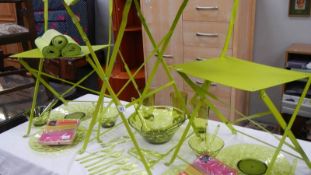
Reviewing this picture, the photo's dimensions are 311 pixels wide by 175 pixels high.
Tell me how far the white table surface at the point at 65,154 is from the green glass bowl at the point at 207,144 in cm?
2

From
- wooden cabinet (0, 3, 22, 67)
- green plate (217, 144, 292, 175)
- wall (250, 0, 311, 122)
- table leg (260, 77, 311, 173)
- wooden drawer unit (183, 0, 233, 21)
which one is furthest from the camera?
wooden cabinet (0, 3, 22, 67)

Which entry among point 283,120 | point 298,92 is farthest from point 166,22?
point 283,120

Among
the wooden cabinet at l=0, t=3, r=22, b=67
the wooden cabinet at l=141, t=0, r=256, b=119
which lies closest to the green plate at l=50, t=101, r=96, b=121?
the wooden cabinet at l=141, t=0, r=256, b=119

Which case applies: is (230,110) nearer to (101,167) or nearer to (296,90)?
(296,90)

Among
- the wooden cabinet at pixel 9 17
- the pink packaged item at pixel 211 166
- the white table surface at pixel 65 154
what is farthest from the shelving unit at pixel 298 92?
the wooden cabinet at pixel 9 17

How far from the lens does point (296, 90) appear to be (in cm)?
189

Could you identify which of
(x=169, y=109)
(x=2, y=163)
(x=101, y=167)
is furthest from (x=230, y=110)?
(x=2, y=163)

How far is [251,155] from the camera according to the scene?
960mm

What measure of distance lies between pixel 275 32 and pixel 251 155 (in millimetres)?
1471

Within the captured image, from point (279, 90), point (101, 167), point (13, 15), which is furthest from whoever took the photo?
point (13, 15)

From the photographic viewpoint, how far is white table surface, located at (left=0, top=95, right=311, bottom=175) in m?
0.94

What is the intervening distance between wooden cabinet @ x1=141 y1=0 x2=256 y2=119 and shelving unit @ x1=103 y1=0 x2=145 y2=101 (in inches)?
11.3

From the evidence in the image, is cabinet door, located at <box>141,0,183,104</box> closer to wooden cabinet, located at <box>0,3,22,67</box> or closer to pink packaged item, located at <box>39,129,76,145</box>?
pink packaged item, located at <box>39,129,76,145</box>

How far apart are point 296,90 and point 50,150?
1.56 metres
